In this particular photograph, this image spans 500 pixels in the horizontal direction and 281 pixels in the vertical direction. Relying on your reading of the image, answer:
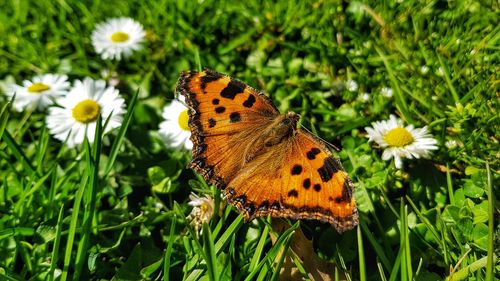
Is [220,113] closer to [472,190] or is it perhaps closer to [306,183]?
[306,183]

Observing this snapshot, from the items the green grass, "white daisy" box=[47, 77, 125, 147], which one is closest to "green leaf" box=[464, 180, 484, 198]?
the green grass

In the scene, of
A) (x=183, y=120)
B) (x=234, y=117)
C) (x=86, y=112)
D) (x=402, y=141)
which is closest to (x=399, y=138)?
(x=402, y=141)

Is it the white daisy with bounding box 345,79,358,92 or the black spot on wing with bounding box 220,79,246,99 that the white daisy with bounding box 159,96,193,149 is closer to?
the black spot on wing with bounding box 220,79,246,99

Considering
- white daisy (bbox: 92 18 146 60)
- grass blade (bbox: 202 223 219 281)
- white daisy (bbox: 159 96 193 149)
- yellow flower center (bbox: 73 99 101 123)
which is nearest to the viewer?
grass blade (bbox: 202 223 219 281)

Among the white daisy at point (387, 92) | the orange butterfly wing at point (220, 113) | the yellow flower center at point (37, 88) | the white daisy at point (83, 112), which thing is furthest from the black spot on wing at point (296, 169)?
the yellow flower center at point (37, 88)

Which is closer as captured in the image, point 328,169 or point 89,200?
point 328,169

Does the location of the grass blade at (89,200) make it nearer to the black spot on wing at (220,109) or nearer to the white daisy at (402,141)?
the black spot on wing at (220,109)

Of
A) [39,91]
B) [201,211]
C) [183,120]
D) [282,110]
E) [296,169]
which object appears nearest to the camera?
[296,169]
